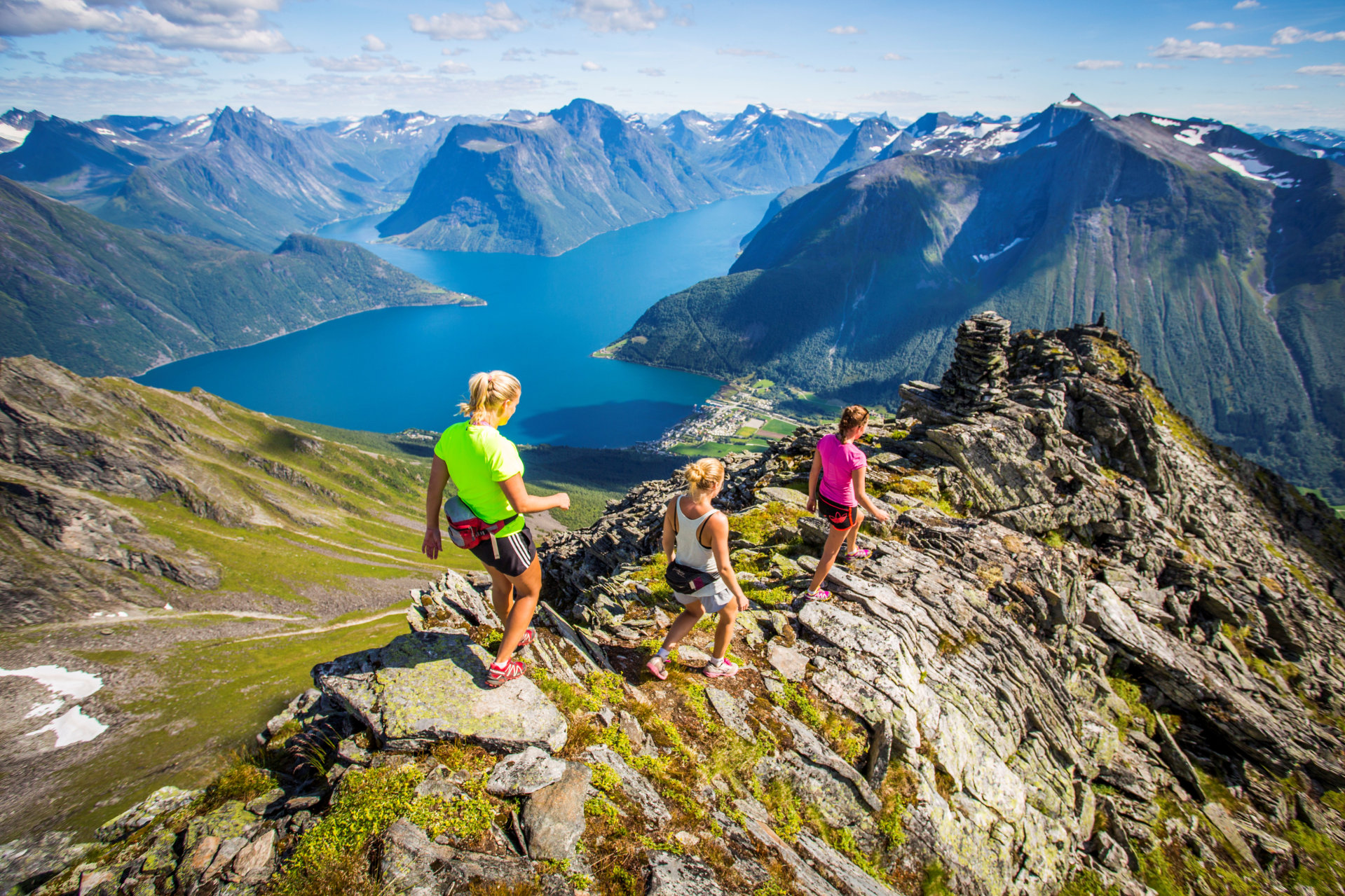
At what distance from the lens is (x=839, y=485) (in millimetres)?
14961

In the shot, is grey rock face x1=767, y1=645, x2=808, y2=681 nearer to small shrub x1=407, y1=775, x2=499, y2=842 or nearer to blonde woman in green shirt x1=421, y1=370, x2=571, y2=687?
blonde woman in green shirt x1=421, y1=370, x2=571, y2=687

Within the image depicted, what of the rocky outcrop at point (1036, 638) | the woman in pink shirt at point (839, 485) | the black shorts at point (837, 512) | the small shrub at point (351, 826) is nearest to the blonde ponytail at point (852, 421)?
the woman in pink shirt at point (839, 485)

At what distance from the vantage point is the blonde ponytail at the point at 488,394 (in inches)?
352

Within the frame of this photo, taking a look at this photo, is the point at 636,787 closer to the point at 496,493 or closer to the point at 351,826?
the point at 351,826

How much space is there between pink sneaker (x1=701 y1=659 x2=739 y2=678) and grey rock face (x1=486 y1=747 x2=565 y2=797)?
178 inches

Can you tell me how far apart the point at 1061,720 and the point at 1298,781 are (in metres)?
11.6

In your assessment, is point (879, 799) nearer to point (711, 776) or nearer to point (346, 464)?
point (711, 776)

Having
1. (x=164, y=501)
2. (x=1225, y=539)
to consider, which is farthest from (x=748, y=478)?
(x=164, y=501)

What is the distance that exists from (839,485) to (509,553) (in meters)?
8.82

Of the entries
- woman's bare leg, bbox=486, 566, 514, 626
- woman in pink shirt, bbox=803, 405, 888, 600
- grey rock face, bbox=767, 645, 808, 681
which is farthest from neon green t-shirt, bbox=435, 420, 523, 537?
woman in pink shirt, bbox=803, 405, 888, 600

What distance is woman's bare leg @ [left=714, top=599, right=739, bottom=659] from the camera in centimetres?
1183

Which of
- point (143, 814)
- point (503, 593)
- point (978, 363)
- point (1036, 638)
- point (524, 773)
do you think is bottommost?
point (1036, 638)

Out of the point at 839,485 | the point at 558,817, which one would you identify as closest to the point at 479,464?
the point at 558,817

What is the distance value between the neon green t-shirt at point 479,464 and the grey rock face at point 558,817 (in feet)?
13.7
